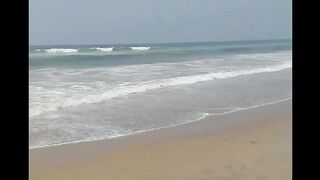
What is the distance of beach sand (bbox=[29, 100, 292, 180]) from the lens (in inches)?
158

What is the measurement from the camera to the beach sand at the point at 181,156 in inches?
158

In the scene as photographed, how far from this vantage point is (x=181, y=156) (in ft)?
15.4

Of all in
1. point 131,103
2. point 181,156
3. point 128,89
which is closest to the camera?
point 181,156

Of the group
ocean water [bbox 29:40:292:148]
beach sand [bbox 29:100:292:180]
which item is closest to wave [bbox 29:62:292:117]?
ocean water [bbox 29:40:292:148]

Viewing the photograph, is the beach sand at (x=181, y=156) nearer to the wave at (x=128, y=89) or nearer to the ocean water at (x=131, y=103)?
the ocean water at (x=131, y=103)

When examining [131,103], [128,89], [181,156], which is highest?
[181,156]

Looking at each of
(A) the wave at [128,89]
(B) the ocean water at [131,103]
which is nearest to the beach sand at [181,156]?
(B) the ocean water at [131,103]

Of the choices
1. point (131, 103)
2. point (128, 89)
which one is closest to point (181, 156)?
point (131, 103)

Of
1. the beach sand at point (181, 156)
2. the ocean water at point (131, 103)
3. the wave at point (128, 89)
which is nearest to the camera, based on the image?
the beach sand at point (181, 156)

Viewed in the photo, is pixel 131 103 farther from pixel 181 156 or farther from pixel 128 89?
pixel 181 156

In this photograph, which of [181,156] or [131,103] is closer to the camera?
[181,156]

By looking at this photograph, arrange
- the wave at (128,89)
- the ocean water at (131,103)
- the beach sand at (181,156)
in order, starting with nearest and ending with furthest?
the beach sand at (181,156) → the ocean water at (131,103) → the wave at (128,89)

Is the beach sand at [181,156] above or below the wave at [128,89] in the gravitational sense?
above
